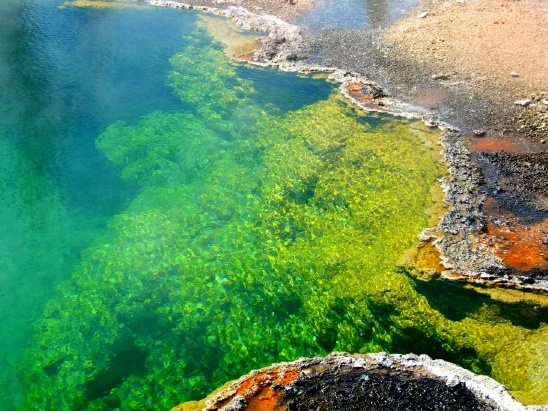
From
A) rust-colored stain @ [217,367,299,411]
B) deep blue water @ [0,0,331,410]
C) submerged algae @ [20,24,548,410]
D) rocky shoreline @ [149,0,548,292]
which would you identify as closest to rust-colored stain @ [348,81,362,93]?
rocky shoreline @ [149,0,548,292]

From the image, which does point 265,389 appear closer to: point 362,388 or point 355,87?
point 362,388

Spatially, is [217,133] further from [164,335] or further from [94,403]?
[94,403]

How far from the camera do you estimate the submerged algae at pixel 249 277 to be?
959 centimetres

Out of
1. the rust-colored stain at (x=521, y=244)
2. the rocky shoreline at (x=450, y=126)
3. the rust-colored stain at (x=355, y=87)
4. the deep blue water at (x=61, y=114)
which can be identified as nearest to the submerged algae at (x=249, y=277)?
the deep blue water at (x=61, y=114)

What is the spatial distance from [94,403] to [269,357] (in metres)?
4.04

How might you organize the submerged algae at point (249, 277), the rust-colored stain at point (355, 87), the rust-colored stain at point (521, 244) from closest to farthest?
the submerged algae at point (249, 277)
the rust-colored stain at point (521, 244)
the rust-colored stain at point (355, 87)

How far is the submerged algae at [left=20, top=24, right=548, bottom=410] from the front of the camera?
9.59 meters

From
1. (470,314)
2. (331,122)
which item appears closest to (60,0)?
(331,122)

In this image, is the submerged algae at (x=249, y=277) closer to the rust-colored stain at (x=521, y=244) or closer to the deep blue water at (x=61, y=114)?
the deep blue water at (x=61, y=114)

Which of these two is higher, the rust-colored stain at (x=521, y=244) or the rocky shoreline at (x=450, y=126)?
the rocky shoreline at (x=450, y=126)

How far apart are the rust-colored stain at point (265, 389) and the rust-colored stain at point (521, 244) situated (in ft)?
22.9

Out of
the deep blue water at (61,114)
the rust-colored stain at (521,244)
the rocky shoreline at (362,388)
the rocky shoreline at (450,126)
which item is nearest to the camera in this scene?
the rocky shoreline at (362,388)

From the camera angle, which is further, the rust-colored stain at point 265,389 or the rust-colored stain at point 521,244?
the rust-colored stain at point 521,244

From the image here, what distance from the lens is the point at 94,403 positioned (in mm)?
9180
